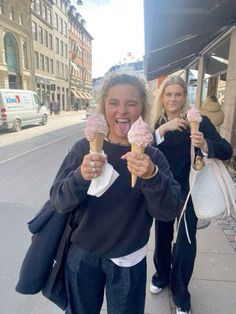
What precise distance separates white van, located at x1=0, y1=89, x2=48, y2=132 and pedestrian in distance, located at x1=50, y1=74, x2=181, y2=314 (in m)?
13.5

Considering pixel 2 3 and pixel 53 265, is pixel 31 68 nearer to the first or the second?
pixel 2 3

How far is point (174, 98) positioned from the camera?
217cm

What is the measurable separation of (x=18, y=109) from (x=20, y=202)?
11393 millimetres

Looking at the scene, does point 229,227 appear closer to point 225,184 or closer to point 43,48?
point 225,184

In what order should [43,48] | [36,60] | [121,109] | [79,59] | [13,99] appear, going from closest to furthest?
[121,109], [13,99], [36,60], [43,48], [79,59]

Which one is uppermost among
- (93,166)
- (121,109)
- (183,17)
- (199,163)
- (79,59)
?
(79,59)

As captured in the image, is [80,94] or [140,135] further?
[80,94]

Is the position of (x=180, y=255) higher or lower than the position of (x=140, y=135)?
lower

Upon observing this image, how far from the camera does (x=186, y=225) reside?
7.11 ft

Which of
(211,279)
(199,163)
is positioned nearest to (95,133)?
(199,163)

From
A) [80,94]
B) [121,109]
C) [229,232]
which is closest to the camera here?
[121,109]

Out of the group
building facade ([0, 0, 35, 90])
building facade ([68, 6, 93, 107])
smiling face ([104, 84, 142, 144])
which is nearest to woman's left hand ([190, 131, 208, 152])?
smiling face ([104, 84, 142, 144])

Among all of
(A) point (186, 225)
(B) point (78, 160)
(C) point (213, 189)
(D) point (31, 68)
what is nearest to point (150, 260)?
(A) point (186, 225)

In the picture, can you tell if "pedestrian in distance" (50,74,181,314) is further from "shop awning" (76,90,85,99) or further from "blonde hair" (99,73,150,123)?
"shop awning" (76,90,85,99)
